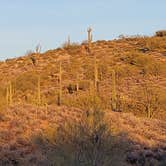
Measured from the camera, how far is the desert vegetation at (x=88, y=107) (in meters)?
17.5

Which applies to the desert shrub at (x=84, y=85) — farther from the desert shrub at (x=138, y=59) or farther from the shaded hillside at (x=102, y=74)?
the desert shrub at (x=138, y=59)

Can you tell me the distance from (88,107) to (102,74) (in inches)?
1393

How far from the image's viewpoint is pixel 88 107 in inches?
779

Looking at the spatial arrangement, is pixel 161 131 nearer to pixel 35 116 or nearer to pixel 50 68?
pixel 35 116

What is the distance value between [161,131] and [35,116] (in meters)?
7.33

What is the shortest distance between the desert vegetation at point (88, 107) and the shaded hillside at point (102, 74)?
6 centimetres

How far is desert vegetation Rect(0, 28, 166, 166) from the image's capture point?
1750 centimetres

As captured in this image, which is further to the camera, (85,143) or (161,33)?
(161,33)

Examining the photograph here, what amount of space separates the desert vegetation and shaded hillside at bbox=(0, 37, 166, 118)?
0.21 ft

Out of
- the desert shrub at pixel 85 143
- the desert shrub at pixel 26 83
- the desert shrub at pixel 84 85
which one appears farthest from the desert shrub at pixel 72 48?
the desert shrub at pixel 85 143

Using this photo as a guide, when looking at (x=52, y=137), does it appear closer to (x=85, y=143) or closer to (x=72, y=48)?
(x=85, y=143)

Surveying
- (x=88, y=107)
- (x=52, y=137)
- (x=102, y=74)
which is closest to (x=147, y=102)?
(x=102, y=74)

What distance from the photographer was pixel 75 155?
664 inches

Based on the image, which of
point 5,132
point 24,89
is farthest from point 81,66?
point 5,132
